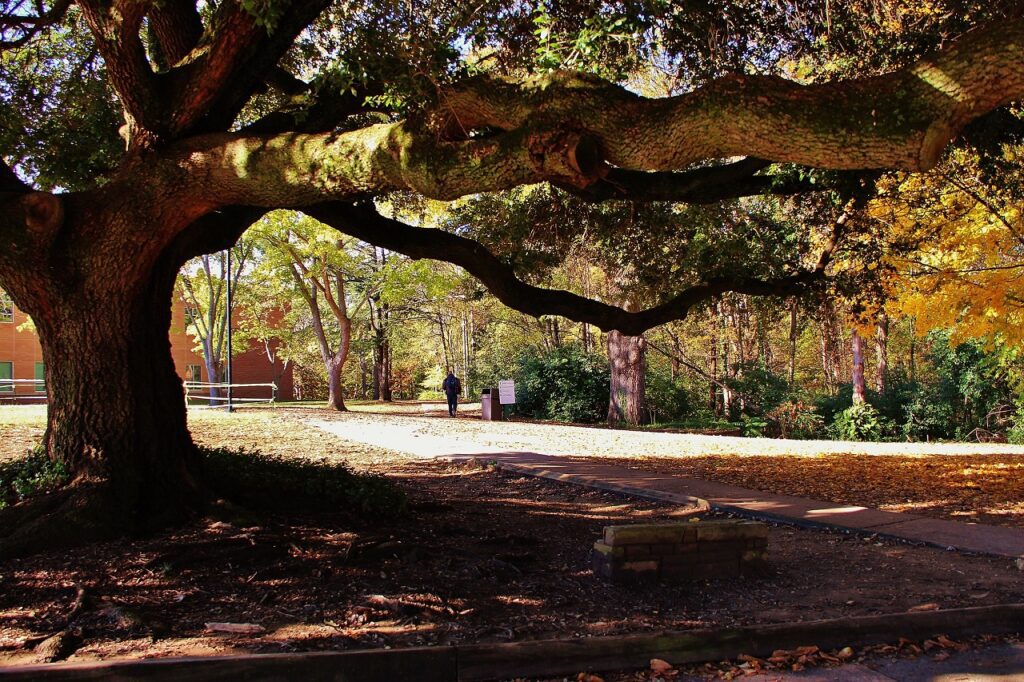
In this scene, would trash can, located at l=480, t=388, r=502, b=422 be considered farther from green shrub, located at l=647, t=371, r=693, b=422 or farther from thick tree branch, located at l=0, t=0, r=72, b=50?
thick tree branch, located at l=0, t=0, r=72, b=50

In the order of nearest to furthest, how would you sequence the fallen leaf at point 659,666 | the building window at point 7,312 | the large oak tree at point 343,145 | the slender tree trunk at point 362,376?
the fallen leaf at point 659,666 < the large oak tree at point 343,145 < the building window at point 7,312 < the slender tree trunk at point 362,376

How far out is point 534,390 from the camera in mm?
27688

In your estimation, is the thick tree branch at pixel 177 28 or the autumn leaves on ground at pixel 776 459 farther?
the autumn leaves on ground at pixel 776 459

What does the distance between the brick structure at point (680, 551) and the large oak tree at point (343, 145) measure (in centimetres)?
264

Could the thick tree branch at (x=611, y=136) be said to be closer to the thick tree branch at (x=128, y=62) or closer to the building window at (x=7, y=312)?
the thick tree branch at (x=128, y=62)

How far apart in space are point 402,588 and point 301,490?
2.87 meters

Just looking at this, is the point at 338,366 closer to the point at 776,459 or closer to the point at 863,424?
the point at 863,424

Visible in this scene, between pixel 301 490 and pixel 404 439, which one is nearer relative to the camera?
pixel 301 490

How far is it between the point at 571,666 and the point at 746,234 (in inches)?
360

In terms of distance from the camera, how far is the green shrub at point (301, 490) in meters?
7.30

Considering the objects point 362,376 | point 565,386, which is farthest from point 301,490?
point 362,376

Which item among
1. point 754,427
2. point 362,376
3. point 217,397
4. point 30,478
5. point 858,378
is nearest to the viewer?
point 30,478

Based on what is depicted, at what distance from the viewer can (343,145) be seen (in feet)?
19.5

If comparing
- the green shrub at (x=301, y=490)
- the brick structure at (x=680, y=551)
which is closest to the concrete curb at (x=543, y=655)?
the brick structure at (x=680, y=551)
